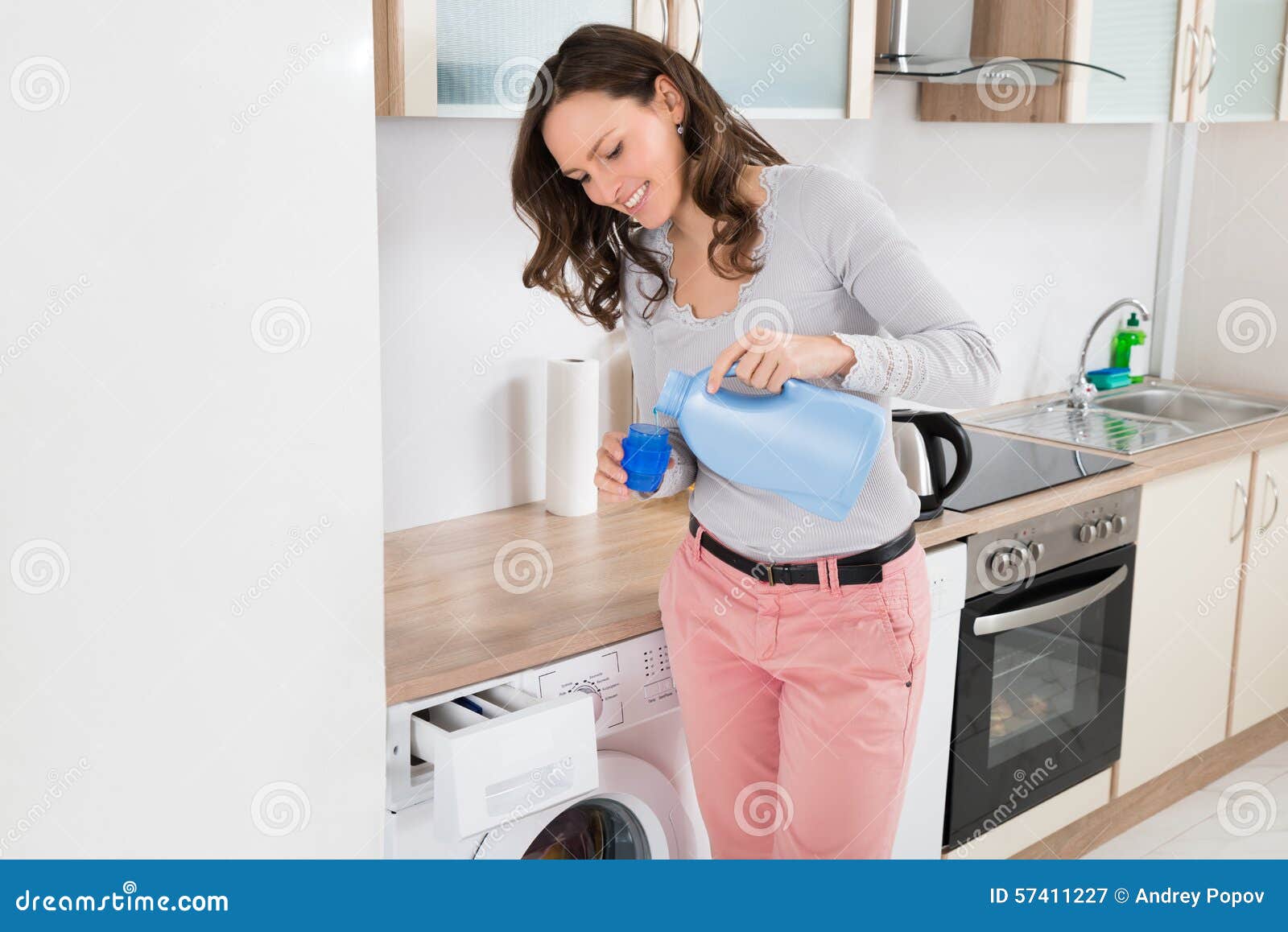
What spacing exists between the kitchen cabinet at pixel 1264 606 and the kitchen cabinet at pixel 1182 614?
42 mm

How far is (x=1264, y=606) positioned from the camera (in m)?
2.91

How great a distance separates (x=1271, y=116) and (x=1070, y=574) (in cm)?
131

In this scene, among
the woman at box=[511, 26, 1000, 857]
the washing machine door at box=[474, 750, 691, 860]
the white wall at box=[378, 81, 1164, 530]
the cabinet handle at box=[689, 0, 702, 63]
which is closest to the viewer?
the woman at box=[511, 26, 1000, 857]

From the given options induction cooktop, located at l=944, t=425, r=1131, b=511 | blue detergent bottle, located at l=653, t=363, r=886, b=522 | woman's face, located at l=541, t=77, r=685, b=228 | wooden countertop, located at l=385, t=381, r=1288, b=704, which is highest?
woman's face, located at l=541, t=77, r=685, b=228

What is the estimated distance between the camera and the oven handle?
217 centimetres

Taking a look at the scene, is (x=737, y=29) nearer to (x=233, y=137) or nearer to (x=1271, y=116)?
(x=233, y=137)

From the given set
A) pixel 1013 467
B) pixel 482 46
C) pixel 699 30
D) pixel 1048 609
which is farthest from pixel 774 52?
pixel 1048 609

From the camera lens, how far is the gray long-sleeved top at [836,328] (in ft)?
4.64

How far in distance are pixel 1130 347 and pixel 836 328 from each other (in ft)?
6.55

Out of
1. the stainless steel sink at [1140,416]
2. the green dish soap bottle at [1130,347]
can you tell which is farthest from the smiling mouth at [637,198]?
the green dish soap bottle at [1130,347]

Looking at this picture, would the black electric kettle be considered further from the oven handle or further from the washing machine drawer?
the washing machine drawer

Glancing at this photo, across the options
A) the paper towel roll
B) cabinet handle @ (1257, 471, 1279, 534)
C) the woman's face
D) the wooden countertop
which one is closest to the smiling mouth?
the woman's face

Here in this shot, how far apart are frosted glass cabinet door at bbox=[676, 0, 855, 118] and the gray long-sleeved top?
1.31 ft
